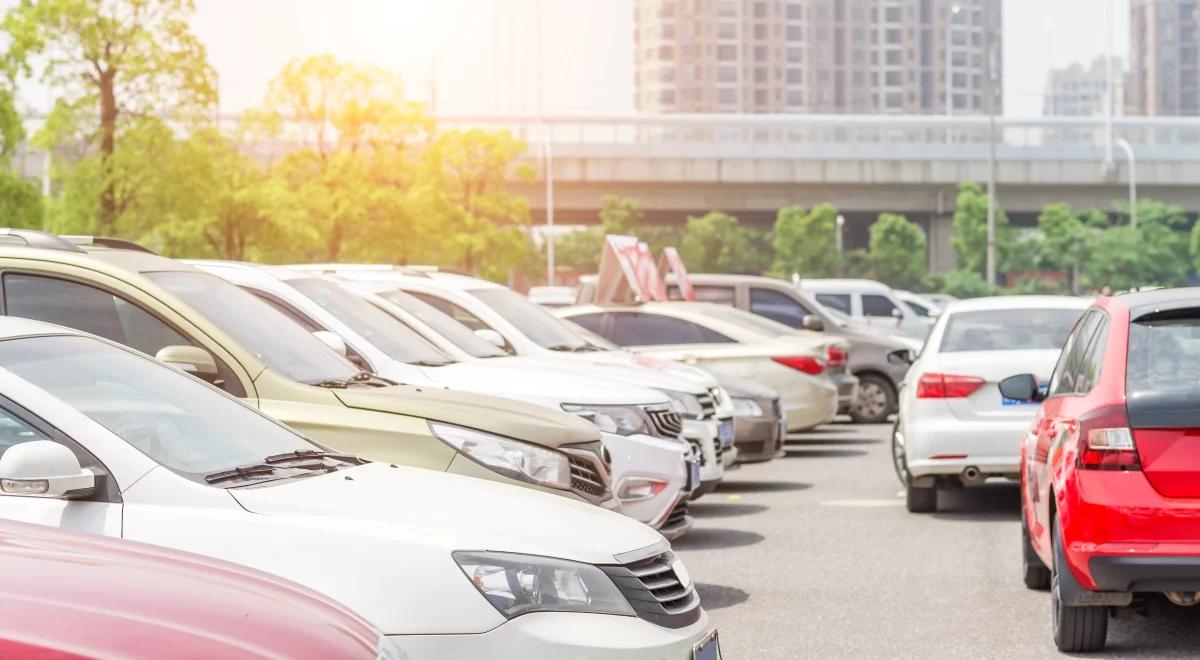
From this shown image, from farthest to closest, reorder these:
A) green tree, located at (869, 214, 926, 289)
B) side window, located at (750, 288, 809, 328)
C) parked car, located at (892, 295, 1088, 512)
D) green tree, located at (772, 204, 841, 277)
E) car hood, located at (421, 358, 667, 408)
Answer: green tree, located at (869, 214, 926, 289)
green tree, located at (772, 204, 841, 277)
side window, located at (750, 288, 809, 328)
parked car, located at (892, 295, 1088, 512)
car hood, located at (421, 358, 667, 408)

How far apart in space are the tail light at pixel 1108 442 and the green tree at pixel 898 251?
285 feet

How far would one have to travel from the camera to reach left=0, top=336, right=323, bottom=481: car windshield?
520cm

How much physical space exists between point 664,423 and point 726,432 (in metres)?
2.52

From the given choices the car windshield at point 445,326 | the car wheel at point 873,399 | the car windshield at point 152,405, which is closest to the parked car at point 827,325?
the car wheel at point 873,399

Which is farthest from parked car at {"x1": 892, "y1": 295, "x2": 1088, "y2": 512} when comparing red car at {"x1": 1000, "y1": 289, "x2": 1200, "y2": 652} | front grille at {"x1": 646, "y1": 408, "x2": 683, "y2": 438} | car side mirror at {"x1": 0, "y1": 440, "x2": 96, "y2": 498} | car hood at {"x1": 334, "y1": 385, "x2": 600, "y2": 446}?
car side mirror at {"x1": 0, "y1": 440, "x2": 96, "y2": 498}

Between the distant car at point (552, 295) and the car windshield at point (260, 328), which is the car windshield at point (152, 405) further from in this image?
the distant car at point (552, 295)

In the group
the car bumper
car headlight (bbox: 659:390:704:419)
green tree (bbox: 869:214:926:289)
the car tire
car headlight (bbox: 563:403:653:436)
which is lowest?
green tree (bbox: 869:214:926:289)

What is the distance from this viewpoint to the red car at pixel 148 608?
300 cm

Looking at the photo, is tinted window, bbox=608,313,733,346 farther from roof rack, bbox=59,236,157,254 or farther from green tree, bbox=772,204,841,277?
green tree, bbox=772,204,841,277

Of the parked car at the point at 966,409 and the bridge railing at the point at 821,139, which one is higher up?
the bridge railing at the point at 821,139

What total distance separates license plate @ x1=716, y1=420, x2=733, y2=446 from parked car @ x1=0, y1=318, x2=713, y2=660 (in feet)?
23.5

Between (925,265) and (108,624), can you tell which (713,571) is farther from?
(925,265)

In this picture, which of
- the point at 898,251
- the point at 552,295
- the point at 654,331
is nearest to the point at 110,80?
the point at 552,295

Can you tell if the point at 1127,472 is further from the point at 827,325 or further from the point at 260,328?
the point at 827,325
